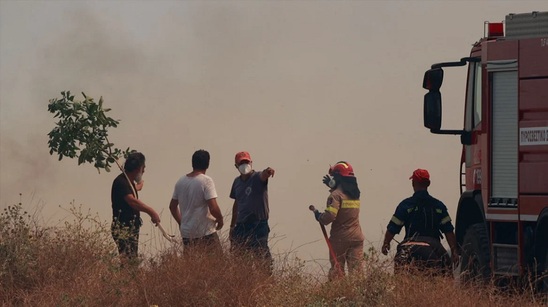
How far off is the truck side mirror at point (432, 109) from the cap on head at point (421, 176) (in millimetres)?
498

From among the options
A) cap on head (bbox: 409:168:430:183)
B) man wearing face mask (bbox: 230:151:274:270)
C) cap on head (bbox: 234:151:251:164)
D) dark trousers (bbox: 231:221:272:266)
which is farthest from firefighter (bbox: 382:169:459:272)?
cap on head (bbox: 234:151:251:164)

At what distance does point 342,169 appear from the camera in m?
15.2

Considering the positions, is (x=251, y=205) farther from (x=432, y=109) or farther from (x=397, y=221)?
(x=432, y=109)

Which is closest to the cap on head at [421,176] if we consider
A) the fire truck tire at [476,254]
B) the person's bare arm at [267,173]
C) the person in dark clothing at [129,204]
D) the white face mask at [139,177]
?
the fire truck tire at [476,254]

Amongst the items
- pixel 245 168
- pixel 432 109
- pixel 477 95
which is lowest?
pixel 245 168

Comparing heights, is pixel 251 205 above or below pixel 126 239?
above

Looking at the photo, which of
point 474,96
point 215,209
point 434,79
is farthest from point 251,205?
point 474,96

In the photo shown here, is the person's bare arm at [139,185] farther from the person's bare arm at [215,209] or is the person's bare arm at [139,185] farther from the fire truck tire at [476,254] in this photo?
the fire truck tire at [476,254]

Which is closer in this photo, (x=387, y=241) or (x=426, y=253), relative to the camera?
(x=426, y=253)

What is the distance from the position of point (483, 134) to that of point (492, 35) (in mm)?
1236

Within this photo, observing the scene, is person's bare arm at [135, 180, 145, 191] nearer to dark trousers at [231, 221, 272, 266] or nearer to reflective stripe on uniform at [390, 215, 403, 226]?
dark trousers at [231, 221, 272, 266]

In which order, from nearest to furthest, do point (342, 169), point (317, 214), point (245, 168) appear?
point (245, 168) < point (342, 169) < point (317, 214)

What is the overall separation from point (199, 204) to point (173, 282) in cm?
199

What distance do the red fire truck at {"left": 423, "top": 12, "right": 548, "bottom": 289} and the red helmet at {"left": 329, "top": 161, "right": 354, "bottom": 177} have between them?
2421 millimetres
